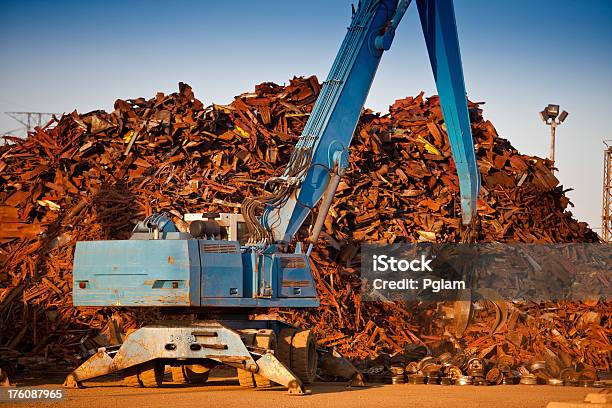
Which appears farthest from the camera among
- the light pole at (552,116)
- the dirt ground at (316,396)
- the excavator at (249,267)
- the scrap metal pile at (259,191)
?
the light pole at (552,116)

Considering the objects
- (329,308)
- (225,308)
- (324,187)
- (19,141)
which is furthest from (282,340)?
(19,141)

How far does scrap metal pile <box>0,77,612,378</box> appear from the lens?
20.7 metres

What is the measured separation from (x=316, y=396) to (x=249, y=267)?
2.22 m

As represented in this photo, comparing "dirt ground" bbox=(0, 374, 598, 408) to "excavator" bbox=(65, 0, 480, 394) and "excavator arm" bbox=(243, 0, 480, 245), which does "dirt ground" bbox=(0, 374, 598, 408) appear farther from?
"excavator arm" bbox=(243, 0, 480, 245)

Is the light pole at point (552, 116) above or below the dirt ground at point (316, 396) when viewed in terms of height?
above

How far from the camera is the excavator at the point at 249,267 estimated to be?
554 inches

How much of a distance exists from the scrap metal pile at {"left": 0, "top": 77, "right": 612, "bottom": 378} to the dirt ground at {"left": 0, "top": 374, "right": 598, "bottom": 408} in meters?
3.33

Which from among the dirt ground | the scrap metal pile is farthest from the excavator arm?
the scrap metal pile

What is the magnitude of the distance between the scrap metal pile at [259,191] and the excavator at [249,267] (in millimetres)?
3997

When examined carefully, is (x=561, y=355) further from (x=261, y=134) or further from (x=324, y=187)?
(x=261, y=134)

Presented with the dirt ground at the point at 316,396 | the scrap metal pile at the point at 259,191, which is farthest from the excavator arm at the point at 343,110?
the scrap metal pile at the point at 259,191

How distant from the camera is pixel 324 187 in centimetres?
1683

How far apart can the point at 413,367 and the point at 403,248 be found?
6.29 meters

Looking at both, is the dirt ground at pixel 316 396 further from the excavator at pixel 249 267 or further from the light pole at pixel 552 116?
the light pole at pixel 552 116
